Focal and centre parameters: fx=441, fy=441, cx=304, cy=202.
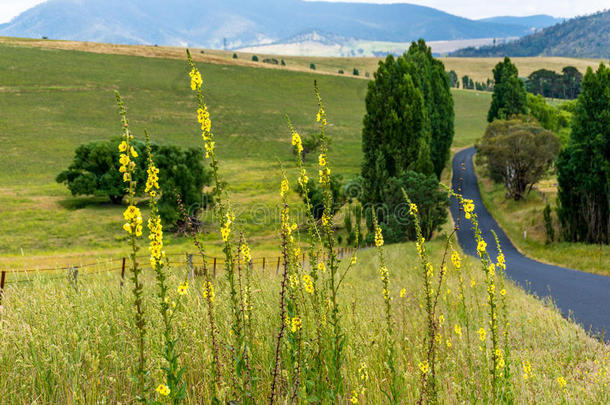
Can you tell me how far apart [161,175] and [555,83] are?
120 meters

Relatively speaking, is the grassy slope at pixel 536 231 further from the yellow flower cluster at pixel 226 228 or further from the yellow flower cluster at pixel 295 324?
the yellow flower cluster at pixel 226 228

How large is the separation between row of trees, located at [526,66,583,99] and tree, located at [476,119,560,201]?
90.5 metres

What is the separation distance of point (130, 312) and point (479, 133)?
10176cm

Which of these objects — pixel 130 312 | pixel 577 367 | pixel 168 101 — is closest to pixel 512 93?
pixel 577 367

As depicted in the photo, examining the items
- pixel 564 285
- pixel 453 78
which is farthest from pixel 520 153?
pixel 453 78

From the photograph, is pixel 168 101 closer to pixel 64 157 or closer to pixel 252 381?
pixel 64 157

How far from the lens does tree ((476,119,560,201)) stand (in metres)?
38.0

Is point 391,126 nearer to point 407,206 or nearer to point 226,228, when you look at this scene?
point 407,206

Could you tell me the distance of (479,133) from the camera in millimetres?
97312

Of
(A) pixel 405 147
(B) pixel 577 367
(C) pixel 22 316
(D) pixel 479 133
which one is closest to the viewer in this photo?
(C) pixel 22 316

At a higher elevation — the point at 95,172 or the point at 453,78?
the point at 453,78

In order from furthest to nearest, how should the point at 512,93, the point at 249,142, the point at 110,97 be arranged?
1. the point at 110,97
2. the point at 249,142
3. the point at 512,93

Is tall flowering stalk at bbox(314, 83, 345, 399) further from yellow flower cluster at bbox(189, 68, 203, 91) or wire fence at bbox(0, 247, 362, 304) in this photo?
yellow flower cluster at bbox(189, 68, 203, 91)

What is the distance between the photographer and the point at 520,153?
38344 mm
